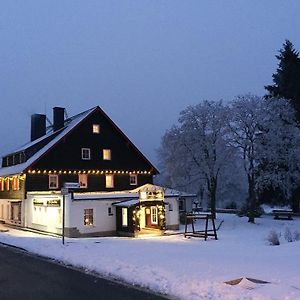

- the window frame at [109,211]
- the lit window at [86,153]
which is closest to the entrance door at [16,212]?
the lit window at [86,153]

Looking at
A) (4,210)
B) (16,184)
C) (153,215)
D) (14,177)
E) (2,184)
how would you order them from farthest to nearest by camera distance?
1. (2,184)
2. (4,210)
3. (14,177)
4. (16,184)
5. (153,215)

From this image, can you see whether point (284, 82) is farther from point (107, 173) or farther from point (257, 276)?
point (257, 276)

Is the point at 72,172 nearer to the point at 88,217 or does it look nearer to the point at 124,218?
the point at 88,217

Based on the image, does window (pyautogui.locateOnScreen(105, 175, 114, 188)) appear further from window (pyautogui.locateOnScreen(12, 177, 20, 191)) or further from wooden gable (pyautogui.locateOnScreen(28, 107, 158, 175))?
window (pyautogui.locateOnScreen(12, 177, 20, 191))

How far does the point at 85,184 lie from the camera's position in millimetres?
43219

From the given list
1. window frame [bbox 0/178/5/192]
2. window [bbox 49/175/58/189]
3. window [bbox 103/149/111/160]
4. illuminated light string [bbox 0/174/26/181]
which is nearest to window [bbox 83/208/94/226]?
window [bbox 49/175/58/189]

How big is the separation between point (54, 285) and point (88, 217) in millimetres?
22922

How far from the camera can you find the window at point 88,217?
35125mm

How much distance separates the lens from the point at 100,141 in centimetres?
4462

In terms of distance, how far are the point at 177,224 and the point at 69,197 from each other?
11047 millimetres

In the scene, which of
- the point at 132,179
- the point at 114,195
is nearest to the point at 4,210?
the point at 132,179

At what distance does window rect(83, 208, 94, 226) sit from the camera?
35125 mm

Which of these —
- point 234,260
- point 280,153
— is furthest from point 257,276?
point 280,153

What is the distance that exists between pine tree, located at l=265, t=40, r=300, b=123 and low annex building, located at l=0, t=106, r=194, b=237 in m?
16.4
